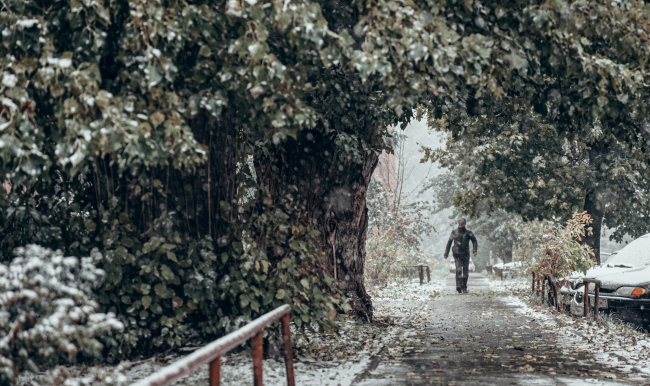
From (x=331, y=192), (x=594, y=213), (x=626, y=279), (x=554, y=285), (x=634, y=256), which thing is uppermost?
(x=331, y=192)

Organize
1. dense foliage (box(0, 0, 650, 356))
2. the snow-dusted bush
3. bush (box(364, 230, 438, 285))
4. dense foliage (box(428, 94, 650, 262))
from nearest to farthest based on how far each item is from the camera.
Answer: the snow-dusted bush
dense foliage (box(0, 0, 650, 356))
dense foliage (box(428, 94, 650, 262))
bush (box(364, 230, 438, 285))

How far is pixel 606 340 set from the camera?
8.80 meters

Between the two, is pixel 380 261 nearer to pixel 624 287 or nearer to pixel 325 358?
pixel 624 287

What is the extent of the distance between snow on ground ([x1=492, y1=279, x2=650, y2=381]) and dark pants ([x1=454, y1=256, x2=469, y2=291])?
522 centimetres

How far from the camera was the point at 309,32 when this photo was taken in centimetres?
453

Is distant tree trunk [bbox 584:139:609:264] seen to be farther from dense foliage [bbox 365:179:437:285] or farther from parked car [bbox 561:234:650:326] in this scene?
dense foliage [bbox 365:179:437:285]

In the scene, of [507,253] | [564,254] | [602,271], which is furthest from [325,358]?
[507,253]

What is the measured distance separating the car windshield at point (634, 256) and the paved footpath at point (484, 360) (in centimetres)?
212

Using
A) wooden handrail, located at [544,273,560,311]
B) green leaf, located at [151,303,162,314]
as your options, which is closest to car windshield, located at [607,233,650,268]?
wooden handrail, located at [544,273,560,311]

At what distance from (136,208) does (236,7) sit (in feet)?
9.10

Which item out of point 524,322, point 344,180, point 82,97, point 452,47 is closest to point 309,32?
point 452,47

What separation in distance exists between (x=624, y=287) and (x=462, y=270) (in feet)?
27.1

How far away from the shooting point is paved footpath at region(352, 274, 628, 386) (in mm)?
6273

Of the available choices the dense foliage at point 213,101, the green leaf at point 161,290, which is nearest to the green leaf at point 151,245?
the dense foliage at point 213,101
